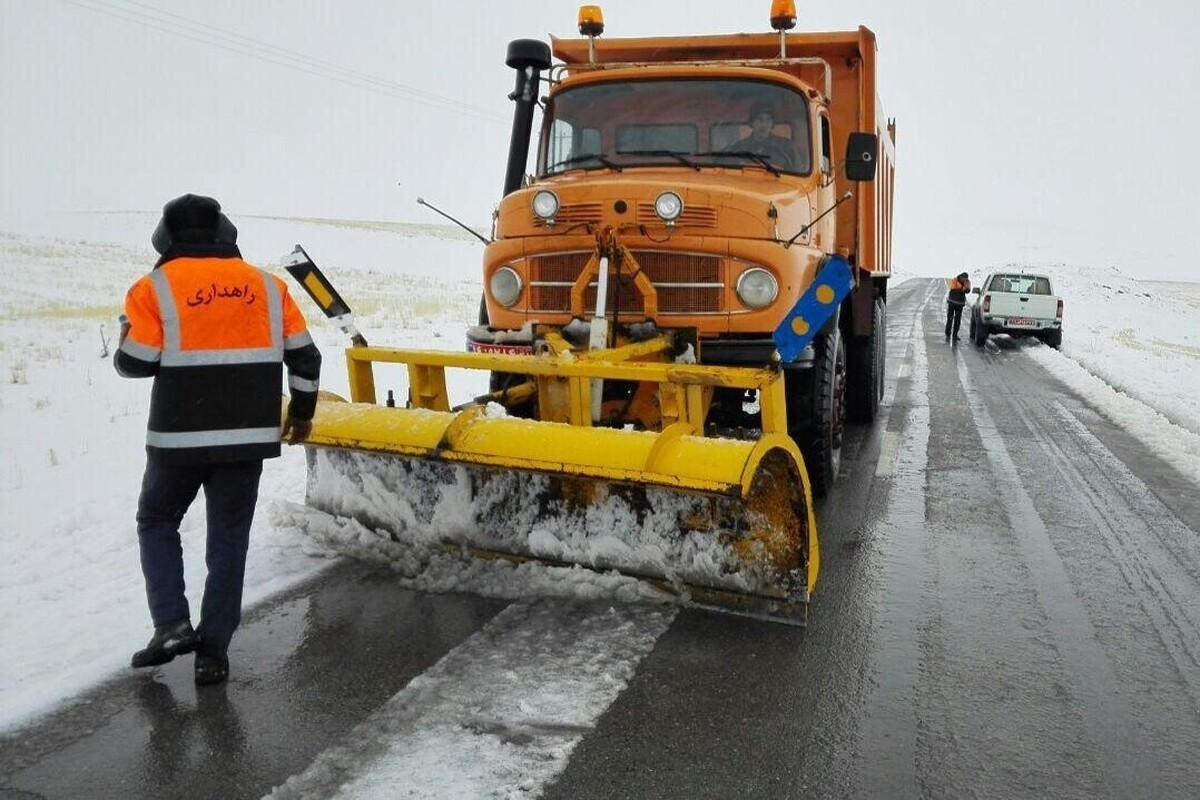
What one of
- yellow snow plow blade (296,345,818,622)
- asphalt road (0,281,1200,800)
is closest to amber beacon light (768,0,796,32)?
yellow snow plow blade (296,345,818,622)

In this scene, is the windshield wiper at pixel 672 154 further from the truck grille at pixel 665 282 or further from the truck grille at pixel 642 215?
the truck grille at pixel 665 282

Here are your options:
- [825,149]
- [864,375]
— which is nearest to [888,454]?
[864,375]

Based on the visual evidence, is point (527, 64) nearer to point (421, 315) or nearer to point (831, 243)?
point (831, 243)

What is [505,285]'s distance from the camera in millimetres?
5410

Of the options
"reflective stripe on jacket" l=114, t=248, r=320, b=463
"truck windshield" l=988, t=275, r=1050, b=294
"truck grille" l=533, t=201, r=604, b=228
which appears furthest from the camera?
"truck windshield" l=988, t=275, r=1050, b=294

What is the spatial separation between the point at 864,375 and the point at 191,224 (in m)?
6.58

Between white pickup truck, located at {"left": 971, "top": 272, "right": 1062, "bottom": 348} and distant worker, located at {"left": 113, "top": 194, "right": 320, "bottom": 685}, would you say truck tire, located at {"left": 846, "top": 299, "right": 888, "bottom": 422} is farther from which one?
white pickup truck, located at {"left": 971, "top": 272, "right": 1062, "bottom": 348}

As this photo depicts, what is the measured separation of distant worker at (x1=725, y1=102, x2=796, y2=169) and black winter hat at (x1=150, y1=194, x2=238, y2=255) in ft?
11.6

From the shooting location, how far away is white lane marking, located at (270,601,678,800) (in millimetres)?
2582

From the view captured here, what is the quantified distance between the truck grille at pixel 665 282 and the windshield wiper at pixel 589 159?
2.81 feet

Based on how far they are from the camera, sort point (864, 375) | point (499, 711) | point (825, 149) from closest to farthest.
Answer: point (499, 711), point (825, 149), point (864, 375)

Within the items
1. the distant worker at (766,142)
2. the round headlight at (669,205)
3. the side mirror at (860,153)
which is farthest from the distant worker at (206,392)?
the side mirror at (860,153)

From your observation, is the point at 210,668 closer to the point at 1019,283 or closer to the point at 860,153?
the point at 860,153

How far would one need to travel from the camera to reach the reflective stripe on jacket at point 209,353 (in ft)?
10.1
